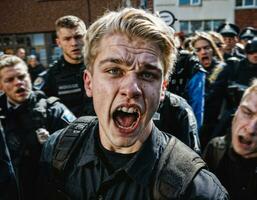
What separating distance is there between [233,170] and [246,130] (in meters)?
0.24

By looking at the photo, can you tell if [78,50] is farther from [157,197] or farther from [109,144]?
[157,197]

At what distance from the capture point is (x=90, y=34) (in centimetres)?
148

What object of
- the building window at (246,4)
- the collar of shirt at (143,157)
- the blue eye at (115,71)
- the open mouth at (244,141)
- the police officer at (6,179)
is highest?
the building window at (246,4)

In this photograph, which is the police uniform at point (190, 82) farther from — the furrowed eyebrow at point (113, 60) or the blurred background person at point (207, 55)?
the furrowed eyebrow at point (113, 60)

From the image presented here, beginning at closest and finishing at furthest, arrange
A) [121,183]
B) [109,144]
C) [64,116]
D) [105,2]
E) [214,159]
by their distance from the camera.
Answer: [121,183] < [109,144] < [214,159] < [105,2] < [64,116]

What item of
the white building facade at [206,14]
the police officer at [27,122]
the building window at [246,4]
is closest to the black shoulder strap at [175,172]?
the police officer at [27,122]

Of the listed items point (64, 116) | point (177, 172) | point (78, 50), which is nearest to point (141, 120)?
point (177, 172)

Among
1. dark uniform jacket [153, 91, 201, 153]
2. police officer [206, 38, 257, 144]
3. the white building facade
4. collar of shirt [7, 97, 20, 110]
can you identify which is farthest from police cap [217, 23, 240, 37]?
the white building facade

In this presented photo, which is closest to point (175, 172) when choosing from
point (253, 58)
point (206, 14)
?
point (253, 58)

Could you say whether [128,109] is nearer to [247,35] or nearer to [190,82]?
[190,82]

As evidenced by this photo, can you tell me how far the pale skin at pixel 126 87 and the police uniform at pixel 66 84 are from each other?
1.54 metres

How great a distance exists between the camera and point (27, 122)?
2.52 m

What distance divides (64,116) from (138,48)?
1.37 m

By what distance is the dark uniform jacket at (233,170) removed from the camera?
5.90 feet
